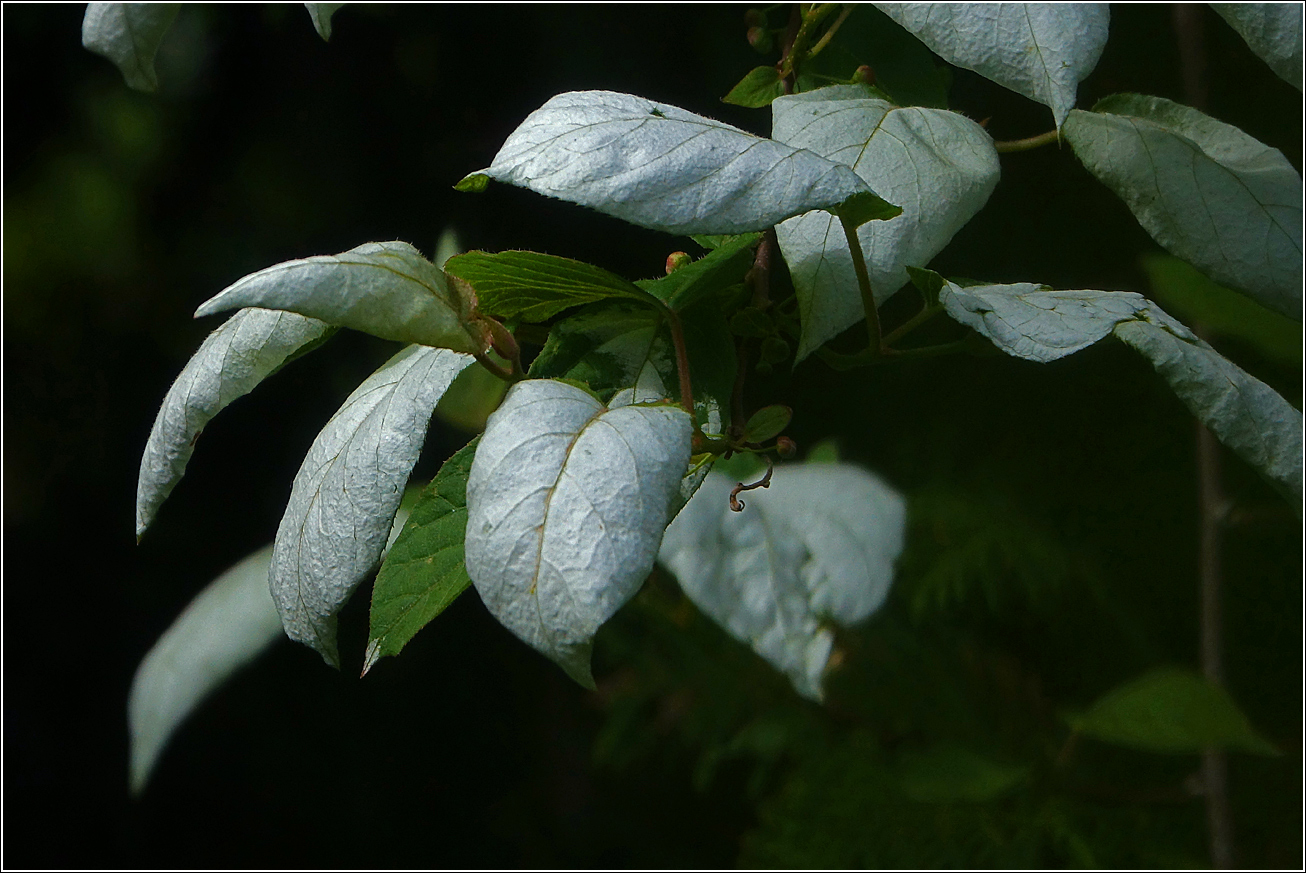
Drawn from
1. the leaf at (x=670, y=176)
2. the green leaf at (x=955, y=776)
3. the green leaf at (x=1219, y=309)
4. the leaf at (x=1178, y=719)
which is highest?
the leaf at (x=670, y=176)

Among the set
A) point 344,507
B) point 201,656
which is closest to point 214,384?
point 344,507

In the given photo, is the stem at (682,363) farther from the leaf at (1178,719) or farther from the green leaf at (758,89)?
the leaf at (1178,719)

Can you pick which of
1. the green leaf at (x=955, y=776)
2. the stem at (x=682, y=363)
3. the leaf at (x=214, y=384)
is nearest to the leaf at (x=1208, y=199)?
the stem at (x=682, y=363)

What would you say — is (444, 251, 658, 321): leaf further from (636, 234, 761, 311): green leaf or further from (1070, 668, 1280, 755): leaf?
(1070, 668, 1280, 755): leaf

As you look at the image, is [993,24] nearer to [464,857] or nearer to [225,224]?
[225,224]

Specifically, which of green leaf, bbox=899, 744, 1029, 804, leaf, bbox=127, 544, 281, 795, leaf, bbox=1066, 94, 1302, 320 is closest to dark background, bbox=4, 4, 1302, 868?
green leaf, bbox=899, 744, 1029, 804
